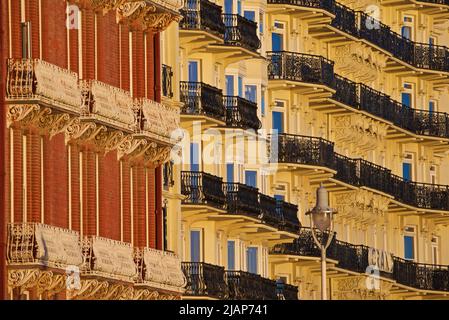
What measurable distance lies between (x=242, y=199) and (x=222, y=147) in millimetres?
1939

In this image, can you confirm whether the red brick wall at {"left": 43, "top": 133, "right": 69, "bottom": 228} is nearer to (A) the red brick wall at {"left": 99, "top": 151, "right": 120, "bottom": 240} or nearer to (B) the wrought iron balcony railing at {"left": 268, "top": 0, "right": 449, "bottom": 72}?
(A) the red brick wall at {"left": 99, "top": 151, "right": 120, "bottom": 240}

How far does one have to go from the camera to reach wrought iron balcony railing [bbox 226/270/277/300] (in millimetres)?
110581

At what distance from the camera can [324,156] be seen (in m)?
123

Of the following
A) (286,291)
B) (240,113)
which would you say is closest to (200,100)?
(240,113)

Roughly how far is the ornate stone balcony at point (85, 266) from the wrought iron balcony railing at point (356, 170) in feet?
76.3

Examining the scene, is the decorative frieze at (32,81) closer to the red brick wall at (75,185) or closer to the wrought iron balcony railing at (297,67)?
the red brick wall at (75,185)

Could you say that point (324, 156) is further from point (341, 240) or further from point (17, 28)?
point (17, 28)

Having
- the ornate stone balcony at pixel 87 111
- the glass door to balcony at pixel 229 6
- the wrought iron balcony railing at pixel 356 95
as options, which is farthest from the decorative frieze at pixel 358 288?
the ornate stone balcony at pixel 87 111

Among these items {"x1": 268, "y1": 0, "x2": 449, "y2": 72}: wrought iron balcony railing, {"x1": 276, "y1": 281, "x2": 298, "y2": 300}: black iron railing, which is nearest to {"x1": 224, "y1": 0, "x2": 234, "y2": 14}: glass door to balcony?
{"x1": 268, "y1": 0, "x2": 449, "y2": 72}: wrought iron balcony railing

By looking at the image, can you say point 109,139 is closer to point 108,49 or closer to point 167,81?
point 108,49

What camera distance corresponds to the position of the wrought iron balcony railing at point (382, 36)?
411 feet

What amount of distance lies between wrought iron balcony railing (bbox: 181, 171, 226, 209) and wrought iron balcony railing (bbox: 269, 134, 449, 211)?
10132 millimetres

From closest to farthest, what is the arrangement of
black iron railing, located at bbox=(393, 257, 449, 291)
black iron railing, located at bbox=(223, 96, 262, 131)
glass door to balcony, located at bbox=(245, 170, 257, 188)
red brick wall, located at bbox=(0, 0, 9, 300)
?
red brick wall, located at bbox=(0, 0, 9, 300) → black iron railing, located at bbox=(223, 96, 262, 131) → glass door to balcony, located at bbox=(245, 170, 257, 188) → black iron railing, located at bbox=(393, 257, 449, 291)

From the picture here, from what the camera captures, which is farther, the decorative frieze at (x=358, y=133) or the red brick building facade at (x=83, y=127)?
the decorative frieze at (x=358, y=133)
